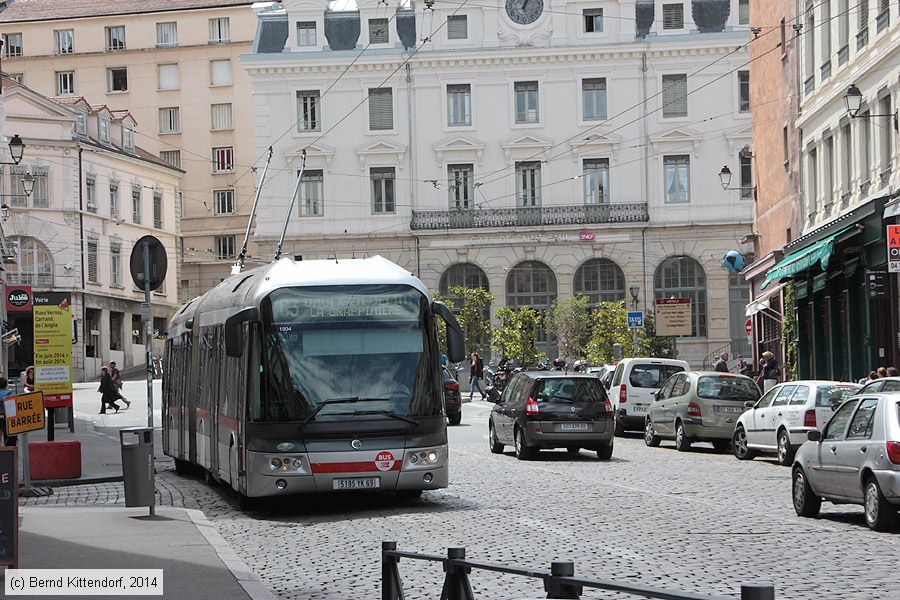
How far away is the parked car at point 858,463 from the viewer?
51.1 ft

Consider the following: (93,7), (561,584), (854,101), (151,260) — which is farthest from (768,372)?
(93,7)

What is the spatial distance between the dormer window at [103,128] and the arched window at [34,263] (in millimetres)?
8030

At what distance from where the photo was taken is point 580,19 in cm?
7338

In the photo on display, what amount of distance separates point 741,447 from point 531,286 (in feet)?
145

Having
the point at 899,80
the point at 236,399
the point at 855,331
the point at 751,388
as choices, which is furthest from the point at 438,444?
the point at 855,331

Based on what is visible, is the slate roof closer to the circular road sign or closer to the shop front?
the shop front

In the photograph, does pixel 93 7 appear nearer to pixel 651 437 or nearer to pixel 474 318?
pixel 474 318

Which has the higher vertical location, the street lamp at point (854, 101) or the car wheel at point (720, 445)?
the street lamp at point (854, 101)

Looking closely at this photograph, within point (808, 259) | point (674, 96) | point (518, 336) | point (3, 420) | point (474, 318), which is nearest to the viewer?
point (3, 420)

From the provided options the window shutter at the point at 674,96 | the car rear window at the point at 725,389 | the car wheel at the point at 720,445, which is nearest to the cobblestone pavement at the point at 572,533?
the car rear window at the point at 725,389

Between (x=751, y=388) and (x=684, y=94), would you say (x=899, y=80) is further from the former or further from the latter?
(x=684, y=94)

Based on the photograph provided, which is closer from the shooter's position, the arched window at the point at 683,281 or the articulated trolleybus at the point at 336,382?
the articulated trolleybus at the point at 336,382

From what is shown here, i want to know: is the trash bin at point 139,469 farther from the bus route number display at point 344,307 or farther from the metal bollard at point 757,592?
the metal bollard at point 757,592

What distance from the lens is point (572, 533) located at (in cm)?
1539
